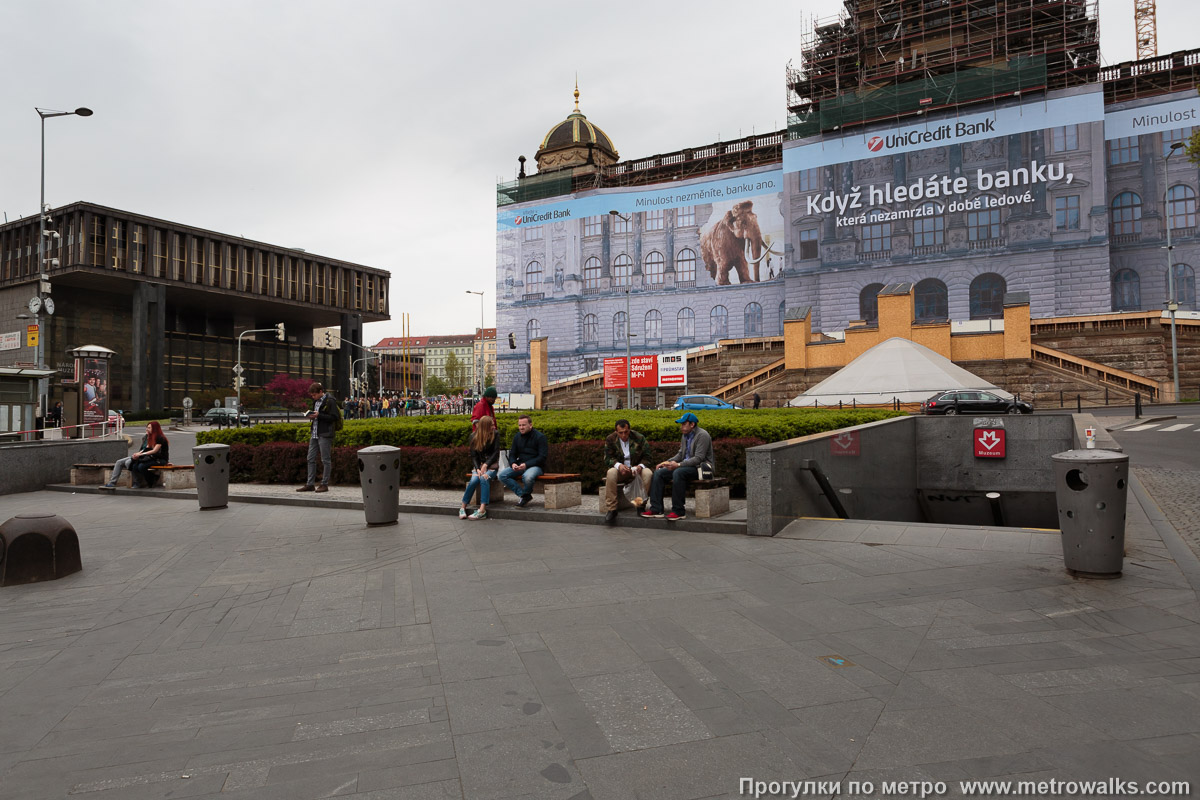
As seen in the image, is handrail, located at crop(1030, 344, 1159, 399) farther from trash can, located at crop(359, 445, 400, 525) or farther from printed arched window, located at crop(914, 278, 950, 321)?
trash can, located at crop(359, 445, 400, 525)

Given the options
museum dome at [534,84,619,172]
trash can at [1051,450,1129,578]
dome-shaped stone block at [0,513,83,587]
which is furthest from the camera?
museum dome at [534,84,619,172]

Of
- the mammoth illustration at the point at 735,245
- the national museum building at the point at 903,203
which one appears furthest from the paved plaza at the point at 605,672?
the mammoth illustration at the point at 735,245

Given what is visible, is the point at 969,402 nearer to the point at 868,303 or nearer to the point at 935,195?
the point at 868,303

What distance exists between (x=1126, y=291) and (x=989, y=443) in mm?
37995

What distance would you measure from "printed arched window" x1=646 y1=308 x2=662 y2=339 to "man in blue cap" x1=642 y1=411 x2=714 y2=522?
50.5m

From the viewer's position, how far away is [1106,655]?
14.1ft

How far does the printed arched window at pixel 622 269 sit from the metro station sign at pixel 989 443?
46780 millimetres

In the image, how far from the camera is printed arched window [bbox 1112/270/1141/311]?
4362cm

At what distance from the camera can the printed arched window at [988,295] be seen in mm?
44844

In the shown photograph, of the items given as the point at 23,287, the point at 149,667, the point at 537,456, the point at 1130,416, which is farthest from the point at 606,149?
the point at 149,667

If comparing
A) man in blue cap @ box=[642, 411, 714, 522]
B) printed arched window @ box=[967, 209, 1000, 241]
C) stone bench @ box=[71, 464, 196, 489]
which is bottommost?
stone bench @ box=[71, 464, 196, 489]

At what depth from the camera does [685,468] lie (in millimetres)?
8961

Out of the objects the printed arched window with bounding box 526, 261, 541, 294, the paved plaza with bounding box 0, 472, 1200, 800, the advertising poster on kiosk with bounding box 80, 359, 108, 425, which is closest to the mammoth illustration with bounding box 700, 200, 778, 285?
the printed arched window with bounding box 526, 261, 541, 294

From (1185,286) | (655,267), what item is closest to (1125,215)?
(1185,286)
